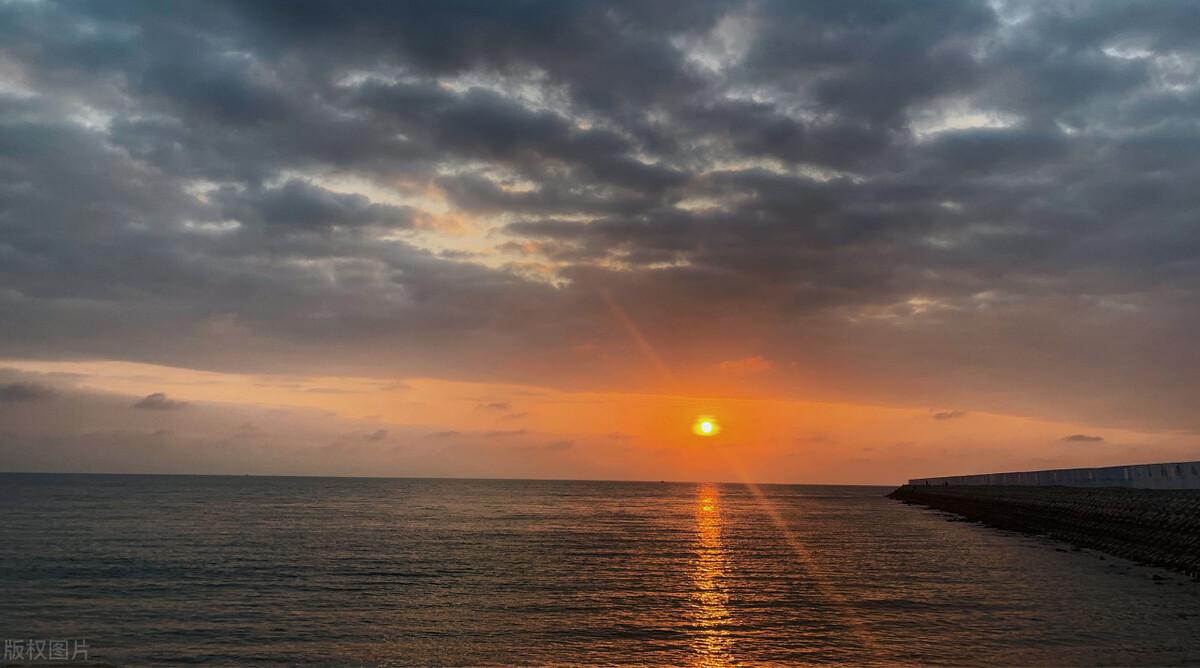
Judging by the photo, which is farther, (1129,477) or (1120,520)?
(1129,477)

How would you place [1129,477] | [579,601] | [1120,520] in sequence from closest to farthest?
[579,601] < [1120,520] < [1129,477]

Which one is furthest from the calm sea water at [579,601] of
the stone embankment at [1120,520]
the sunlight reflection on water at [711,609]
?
the stone embankment at [1120,520]

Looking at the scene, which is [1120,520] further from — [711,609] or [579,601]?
[579,601]

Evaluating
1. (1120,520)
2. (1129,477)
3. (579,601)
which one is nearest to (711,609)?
(579,601)

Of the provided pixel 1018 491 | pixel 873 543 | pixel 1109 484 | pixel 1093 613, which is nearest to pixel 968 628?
pixel 1093 613

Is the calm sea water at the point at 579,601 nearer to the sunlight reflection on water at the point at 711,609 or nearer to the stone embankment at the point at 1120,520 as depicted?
the sunlight reflection on water at the point at 711,609

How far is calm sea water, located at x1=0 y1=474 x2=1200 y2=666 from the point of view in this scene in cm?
2519

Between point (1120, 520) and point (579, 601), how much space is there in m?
39.7

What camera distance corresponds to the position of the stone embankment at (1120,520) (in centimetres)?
4306

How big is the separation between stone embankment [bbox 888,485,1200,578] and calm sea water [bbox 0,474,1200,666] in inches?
80.2

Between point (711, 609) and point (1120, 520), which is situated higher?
point (1120, 520)

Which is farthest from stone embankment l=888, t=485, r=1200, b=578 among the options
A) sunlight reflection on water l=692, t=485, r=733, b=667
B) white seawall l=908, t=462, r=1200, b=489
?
sunlight reflection on water l=692, t=485, r=733, b=667

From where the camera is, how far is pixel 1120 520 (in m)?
54.0

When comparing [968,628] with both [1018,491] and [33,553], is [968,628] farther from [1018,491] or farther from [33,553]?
[1018,491]
